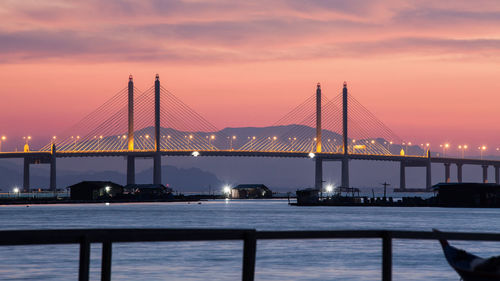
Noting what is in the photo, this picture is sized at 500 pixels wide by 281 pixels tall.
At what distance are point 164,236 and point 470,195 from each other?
115256mm

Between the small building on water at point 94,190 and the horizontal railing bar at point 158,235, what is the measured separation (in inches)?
5787

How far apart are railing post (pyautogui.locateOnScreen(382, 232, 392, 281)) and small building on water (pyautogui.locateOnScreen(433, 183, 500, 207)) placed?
364ft

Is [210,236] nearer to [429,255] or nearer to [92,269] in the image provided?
[92,269]

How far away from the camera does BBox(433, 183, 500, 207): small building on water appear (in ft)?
388

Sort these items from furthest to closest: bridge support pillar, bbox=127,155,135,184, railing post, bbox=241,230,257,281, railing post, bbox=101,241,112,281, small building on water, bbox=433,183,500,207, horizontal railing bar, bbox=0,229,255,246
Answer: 1. bridge support pillar, bbox=127,155,135,184
2. small building on water, bbox=433,183,500,207
3. railing post, bbox=241,230,257,281
4. railing post, bbox=101,241,112,281
5. horizontal railing bar, bbox=0,229,255,246

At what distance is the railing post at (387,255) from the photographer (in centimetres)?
941

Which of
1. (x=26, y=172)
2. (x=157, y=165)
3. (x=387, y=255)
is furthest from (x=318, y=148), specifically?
(x=387, y=255)

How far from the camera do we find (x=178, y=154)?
148625mm

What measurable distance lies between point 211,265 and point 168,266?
64.1 inches

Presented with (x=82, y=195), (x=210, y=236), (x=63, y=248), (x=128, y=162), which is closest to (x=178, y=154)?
(x=128, y=162)

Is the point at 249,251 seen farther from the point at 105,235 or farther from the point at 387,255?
the point at 387,255

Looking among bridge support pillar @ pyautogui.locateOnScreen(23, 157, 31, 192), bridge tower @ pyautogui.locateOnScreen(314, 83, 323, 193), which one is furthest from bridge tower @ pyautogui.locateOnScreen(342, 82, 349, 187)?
bridge support pillar @ pyautogui.locateOnScreen(23, 157, 31, 192)

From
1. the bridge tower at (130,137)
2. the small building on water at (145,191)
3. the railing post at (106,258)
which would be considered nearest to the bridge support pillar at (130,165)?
the bridge tower at (130,137)

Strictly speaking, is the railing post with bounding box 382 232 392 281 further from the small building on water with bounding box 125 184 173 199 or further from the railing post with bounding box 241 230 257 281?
the small building on water with bounding box 125 184 173 199
